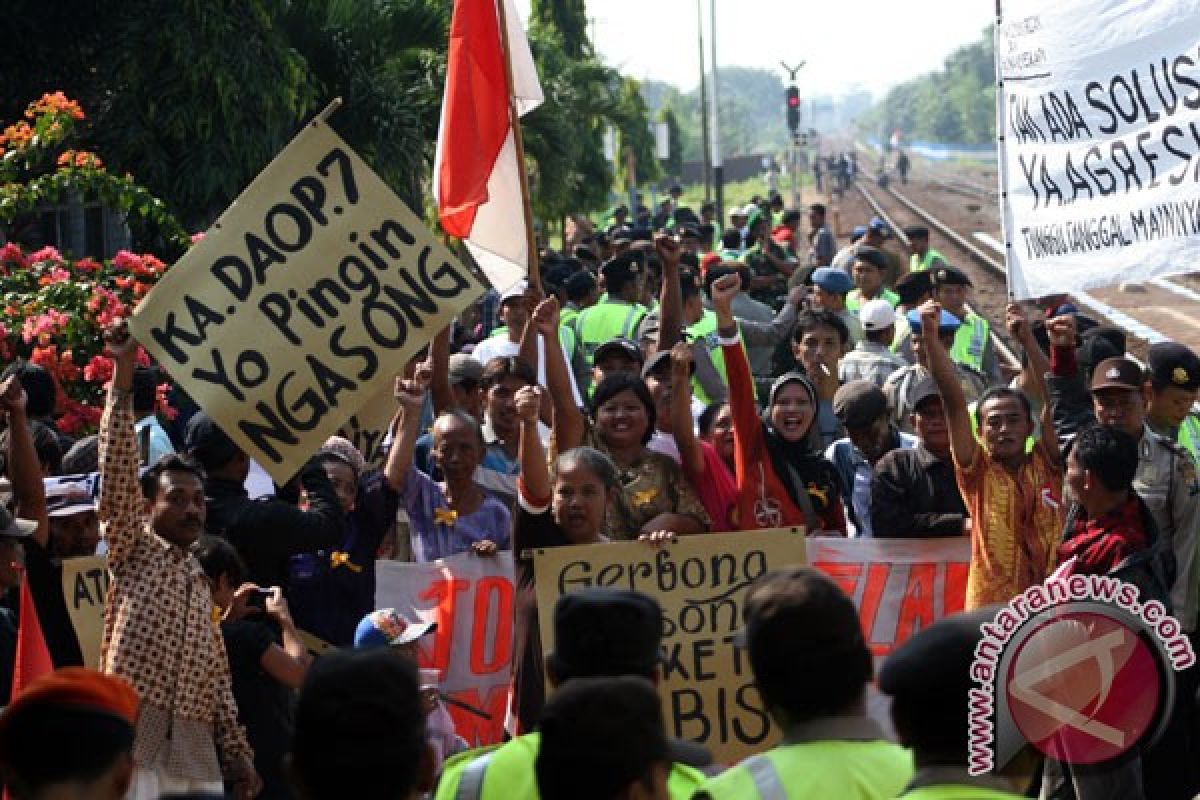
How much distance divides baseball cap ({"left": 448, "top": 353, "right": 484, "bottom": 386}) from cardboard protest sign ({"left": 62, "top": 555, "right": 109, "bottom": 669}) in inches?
117

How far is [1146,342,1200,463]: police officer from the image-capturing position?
297 inches

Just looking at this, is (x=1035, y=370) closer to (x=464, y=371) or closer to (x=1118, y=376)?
(x=1118, y=376)

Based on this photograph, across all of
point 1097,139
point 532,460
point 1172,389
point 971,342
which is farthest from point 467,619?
point 971,342

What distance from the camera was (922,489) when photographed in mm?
7582

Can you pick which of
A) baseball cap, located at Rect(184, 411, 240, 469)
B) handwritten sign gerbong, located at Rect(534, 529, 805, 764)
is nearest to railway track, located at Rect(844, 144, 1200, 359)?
handwritten sign gerbong, located at Rect(534, 529, 805, 764)

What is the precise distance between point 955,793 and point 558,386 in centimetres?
419

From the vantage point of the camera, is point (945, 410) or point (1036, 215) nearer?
point (945, 410)

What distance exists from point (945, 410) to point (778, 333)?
5.57 m

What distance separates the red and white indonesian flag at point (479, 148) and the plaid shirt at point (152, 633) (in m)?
3.67

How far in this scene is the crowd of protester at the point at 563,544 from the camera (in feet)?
12.4

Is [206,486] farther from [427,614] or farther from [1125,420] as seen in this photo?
[1125,420]

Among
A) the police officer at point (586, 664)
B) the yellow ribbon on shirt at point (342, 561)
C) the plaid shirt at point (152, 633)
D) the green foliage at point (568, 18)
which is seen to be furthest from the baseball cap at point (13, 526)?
the green foliage at point (568, 18)

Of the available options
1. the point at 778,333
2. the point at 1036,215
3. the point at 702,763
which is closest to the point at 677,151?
the point at 778,333

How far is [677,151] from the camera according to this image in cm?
6656
